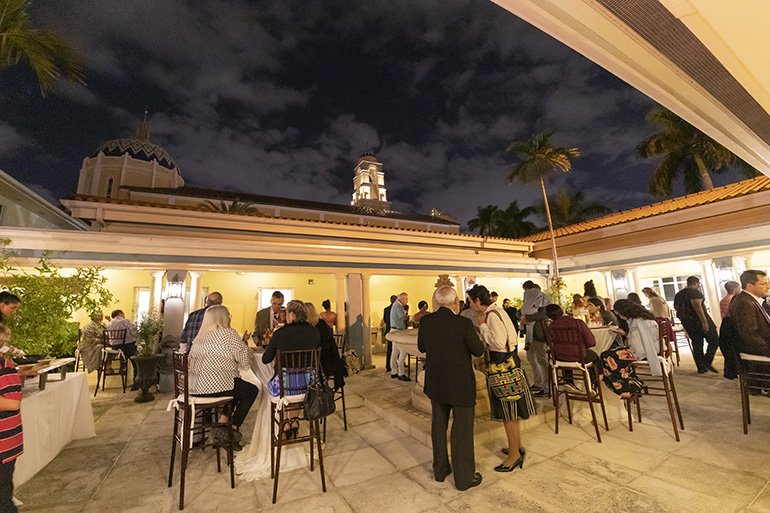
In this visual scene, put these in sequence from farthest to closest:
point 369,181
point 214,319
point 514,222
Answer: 1. point 369,181
2. point 514,222
3. point 214,319

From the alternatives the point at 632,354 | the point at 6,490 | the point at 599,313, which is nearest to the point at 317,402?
the point at 6,490

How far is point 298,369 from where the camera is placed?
3.48 metres

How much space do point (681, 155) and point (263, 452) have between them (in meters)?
24.9

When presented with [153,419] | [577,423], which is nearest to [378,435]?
[577,423]

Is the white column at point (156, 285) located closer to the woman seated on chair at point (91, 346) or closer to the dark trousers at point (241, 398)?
the woman seated on chair at point (91, 346)

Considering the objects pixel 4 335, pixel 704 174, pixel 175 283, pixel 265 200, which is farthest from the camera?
pixel 265 200

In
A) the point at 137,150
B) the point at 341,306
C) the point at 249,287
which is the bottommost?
the point at 341,306

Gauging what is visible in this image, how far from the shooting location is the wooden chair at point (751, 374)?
379cm

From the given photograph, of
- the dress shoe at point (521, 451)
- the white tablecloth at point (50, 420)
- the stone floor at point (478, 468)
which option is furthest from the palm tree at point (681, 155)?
the white tablecloth at point (50, 420)

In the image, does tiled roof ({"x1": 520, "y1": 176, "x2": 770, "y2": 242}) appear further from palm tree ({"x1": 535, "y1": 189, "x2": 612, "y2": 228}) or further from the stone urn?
the stone urn

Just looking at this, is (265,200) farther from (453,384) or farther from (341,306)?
(453,384)

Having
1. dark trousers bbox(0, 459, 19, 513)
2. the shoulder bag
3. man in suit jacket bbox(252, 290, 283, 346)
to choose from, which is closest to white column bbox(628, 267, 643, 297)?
the shoulder bag

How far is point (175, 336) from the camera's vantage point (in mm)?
7430

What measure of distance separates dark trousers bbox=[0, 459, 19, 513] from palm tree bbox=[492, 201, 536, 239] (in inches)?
1091
